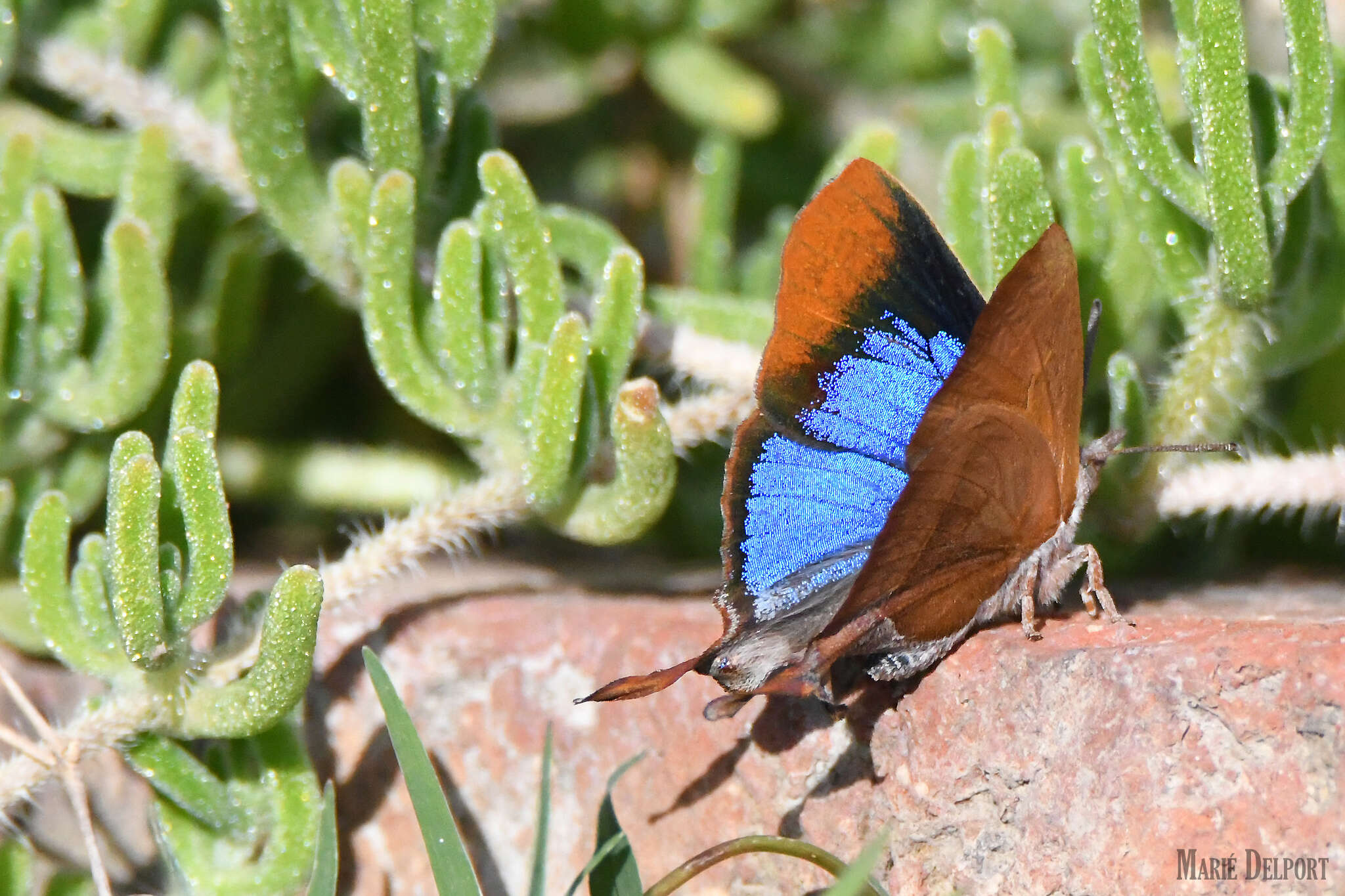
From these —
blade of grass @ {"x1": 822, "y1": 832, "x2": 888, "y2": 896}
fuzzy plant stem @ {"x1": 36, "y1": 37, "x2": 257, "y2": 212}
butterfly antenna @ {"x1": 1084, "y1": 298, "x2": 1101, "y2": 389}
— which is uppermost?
fuzzy plant stem @ {"x1": 36, "y1": 37, "x2": 257, "y2": 212}

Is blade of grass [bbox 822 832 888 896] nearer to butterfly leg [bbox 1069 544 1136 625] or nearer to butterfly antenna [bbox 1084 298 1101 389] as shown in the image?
butterfly leg [bbox 1069 544 1136 625]

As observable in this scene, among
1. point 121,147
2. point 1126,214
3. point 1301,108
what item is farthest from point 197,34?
point 1301,108

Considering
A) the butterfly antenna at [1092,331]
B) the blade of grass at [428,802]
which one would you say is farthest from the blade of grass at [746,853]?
the butterfly antenna at [1092,331]

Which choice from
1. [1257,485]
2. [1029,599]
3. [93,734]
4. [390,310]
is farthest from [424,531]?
[1257,485]

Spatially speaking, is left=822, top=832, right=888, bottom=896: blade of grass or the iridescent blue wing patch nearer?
left=822, top=832, right=888, bottom=896: blade of grass

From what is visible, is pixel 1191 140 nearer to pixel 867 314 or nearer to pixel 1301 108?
pixel 1301 108

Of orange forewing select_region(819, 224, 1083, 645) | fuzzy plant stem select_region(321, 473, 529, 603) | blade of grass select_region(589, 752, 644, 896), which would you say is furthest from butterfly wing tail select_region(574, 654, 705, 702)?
fuzzy plant stem select_region(321, 473, 529, 603)

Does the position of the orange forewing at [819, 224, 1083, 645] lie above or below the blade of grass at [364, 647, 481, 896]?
above
